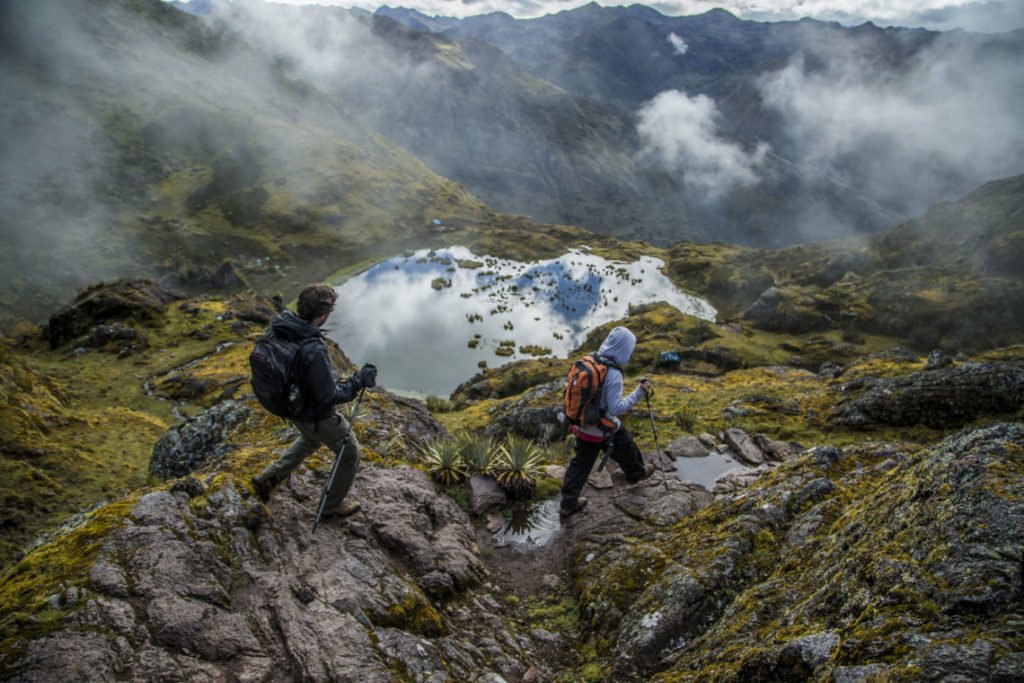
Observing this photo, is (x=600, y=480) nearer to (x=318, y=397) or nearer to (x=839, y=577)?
(x=839, y=577)

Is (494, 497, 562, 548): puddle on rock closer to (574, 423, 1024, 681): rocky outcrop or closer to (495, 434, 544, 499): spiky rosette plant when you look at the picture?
(495, 434, 544, 499): spiky rosette plant

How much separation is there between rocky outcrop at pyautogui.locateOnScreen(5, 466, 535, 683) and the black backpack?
6.82 feet

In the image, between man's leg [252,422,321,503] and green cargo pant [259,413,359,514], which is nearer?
green cargo pant [259,413,359,514]

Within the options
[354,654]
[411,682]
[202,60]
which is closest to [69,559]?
[354,654]

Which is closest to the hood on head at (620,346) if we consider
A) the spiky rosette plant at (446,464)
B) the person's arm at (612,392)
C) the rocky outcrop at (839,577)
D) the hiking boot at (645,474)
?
the person's arm at (612,392)

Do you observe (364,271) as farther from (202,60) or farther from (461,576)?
(202,60)

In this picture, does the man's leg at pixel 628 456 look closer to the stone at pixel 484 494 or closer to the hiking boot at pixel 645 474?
the hiking boot at pixel 645 474

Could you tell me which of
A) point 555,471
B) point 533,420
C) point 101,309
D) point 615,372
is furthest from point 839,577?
point 101,309

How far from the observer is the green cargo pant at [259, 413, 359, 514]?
764 cm

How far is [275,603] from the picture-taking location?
629 cm

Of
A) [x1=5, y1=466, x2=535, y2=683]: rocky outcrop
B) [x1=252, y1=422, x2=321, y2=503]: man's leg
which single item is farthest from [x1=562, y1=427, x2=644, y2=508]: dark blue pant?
[x1=252, y1=422, x2=321, y2=503]: man's leg

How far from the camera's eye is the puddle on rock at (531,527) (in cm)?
1073

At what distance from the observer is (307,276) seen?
93500 millimetres

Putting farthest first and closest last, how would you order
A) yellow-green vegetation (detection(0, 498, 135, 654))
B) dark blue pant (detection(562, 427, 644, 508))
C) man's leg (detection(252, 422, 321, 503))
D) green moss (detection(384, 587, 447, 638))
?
dark blue pant (detection(562, 427, 644, 508)) < man's leg (detection(252, 422, 321, 503)) < green moss (detection(384, 587, 447, 638)) < yellow-green vegetation (detection(0, 498, 135, 654))
